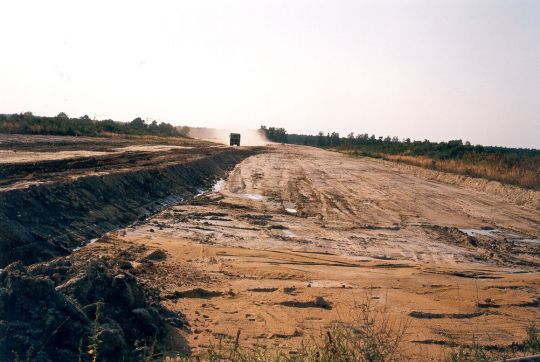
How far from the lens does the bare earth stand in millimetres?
7387

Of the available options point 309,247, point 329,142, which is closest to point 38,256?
point 309,247

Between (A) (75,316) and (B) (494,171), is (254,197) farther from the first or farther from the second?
(B) (494,171)

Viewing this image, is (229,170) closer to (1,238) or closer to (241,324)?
(1,238)

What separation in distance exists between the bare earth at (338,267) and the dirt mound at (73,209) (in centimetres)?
74

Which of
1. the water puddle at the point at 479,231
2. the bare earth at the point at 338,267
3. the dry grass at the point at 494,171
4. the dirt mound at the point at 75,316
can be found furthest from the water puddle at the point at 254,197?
the dry grass at the point at 494,171

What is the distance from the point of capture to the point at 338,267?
10414 millimetres

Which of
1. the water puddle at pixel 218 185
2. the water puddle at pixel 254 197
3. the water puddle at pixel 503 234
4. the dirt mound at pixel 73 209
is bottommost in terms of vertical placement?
the water puddle at pixel 503 234

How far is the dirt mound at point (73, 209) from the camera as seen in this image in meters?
9.68

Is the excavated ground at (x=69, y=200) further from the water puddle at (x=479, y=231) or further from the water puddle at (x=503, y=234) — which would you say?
the water puddle at (x=503, y=234)

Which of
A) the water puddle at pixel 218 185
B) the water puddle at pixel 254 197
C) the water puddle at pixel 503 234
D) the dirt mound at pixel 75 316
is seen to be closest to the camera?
the dirt mound at pixel 75 316

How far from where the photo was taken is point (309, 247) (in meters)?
12.2

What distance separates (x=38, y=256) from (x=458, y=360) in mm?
7014

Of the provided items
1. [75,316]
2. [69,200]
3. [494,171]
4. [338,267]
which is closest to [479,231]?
[338,267]

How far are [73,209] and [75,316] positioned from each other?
294 inches
